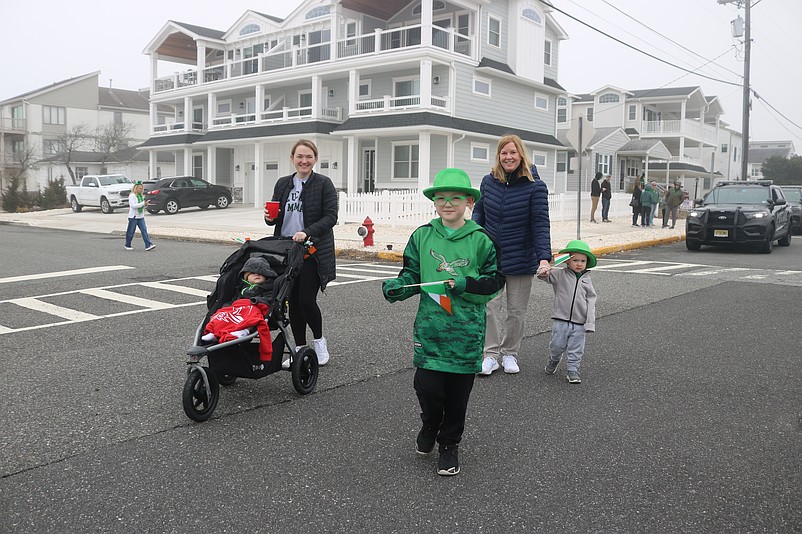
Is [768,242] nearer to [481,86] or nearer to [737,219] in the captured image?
[737,219]

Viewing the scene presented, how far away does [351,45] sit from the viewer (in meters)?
32.3

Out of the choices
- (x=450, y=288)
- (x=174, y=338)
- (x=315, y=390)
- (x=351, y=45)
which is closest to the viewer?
(x=450, y=288)

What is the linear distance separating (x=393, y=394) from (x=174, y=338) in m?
2.94

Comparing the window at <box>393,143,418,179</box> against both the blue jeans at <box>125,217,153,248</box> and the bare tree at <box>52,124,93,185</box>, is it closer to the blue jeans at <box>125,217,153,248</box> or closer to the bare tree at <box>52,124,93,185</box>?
the blue jeans at <box>125,217,153,248</box>

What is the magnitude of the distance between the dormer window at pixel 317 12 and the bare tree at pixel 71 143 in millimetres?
31002

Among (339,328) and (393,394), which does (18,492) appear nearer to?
(393,394)

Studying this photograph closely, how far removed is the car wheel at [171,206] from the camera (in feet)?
105

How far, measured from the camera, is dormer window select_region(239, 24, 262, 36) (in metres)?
38.4

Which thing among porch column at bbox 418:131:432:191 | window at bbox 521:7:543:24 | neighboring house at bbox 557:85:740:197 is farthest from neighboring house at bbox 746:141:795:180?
porch column at bbox 418:131:432:191

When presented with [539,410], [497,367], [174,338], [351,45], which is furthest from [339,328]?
[351,45]

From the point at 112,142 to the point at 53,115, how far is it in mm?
9327

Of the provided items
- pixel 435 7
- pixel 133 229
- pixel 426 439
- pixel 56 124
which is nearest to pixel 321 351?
pixel 426 439

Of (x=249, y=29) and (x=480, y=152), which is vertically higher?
(x=249, y=29)

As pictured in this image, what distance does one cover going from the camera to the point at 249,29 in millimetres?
38969
